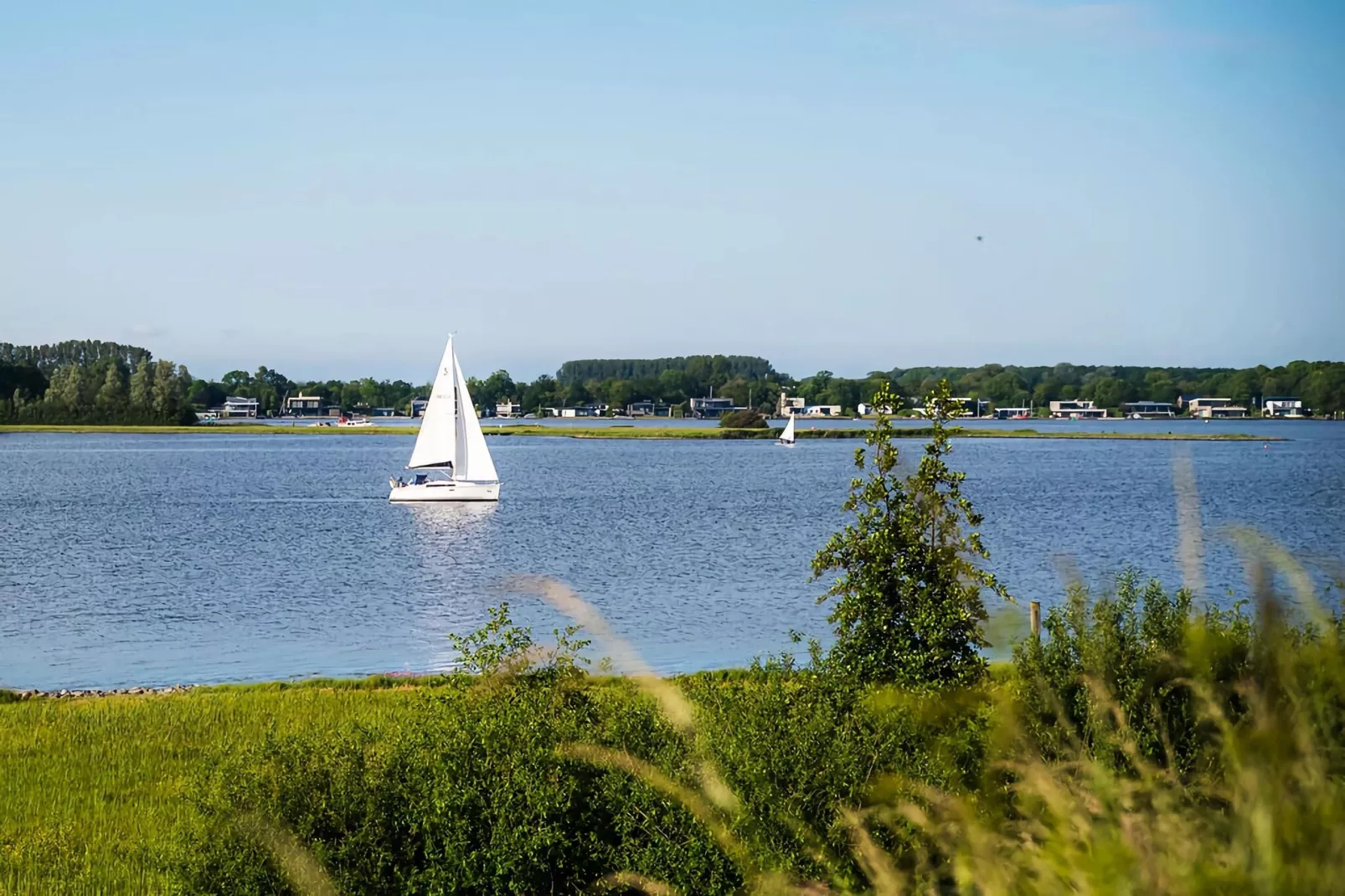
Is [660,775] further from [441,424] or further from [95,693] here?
[441,424]

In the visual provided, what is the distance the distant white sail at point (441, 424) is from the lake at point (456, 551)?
9.31ft

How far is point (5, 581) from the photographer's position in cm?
4559

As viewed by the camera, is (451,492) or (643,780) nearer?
(643,780)

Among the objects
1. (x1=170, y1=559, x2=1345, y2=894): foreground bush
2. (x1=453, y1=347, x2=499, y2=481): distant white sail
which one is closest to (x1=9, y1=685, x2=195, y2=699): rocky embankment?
(x1=170, y1=559, x2=1345, y2=894): foreground bush

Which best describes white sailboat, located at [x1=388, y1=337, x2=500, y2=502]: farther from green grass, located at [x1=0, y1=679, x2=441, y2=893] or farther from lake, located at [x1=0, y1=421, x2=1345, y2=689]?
green grass, located at [x1=0, y1=679, x2=441, y2=893]

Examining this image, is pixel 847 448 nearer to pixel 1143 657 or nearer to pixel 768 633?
pixel 768 633

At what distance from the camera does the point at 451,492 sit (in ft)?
241

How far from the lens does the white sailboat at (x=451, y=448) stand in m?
70.9

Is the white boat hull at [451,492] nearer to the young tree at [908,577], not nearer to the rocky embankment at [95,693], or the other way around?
the rocky embankment at [95,693]

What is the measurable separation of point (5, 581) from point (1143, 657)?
4286 cm

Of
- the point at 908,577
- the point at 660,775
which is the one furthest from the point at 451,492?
the point at 660,775

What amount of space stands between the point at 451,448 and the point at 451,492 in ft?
8.00

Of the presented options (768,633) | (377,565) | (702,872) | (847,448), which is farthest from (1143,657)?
(847,448)

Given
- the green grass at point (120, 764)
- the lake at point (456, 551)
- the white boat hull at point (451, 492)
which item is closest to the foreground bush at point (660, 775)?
the green grass at point (120, 764)
